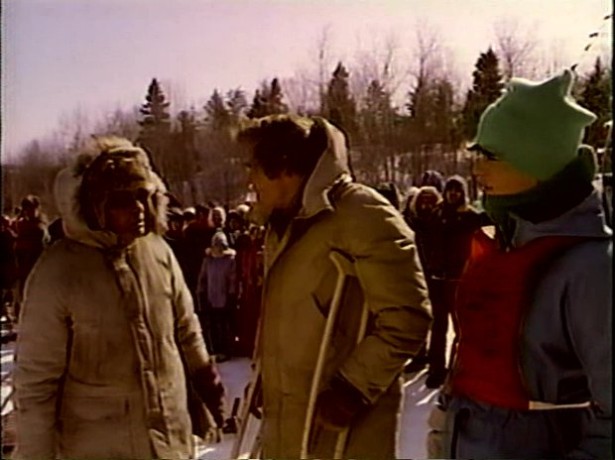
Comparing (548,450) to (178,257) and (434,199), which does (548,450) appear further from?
(178,257)

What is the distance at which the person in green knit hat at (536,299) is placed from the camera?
1.06m

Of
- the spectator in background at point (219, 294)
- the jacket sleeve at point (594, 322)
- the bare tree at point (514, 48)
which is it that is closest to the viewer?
the jacket sleeve at point (594, 322)

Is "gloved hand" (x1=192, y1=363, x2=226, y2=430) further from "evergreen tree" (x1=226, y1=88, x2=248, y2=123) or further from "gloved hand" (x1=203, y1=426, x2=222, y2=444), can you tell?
"evergreen tree" (x1=226, y1=88, x2=248, y2=123)

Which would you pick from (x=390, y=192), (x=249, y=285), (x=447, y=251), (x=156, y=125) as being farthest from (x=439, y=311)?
(x=156, y=125)

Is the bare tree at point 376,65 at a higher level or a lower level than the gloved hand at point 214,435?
higher

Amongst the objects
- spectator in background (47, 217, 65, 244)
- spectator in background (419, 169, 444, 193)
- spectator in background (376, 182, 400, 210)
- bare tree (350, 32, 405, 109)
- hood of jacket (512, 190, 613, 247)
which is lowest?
spectator in background (47, 217, 65, 244)

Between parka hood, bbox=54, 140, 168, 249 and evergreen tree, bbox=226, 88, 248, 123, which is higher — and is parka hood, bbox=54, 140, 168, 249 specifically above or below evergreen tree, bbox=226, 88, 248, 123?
below

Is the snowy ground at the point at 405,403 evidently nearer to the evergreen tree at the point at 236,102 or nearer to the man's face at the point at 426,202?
the man's face at the point at 426,202

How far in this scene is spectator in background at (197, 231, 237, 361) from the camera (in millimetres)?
1390

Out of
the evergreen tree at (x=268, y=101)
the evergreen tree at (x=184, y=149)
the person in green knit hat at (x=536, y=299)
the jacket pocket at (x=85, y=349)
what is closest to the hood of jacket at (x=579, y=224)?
the person in green knit hat at (x=536, y=299)

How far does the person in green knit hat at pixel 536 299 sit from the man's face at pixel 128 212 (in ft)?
1.61

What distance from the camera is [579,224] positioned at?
3.58ft

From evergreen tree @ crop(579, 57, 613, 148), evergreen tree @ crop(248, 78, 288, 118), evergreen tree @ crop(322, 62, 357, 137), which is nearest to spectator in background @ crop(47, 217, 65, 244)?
evergreen tree @ crop(248, 78, 288, 118)

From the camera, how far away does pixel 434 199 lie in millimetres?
1336
